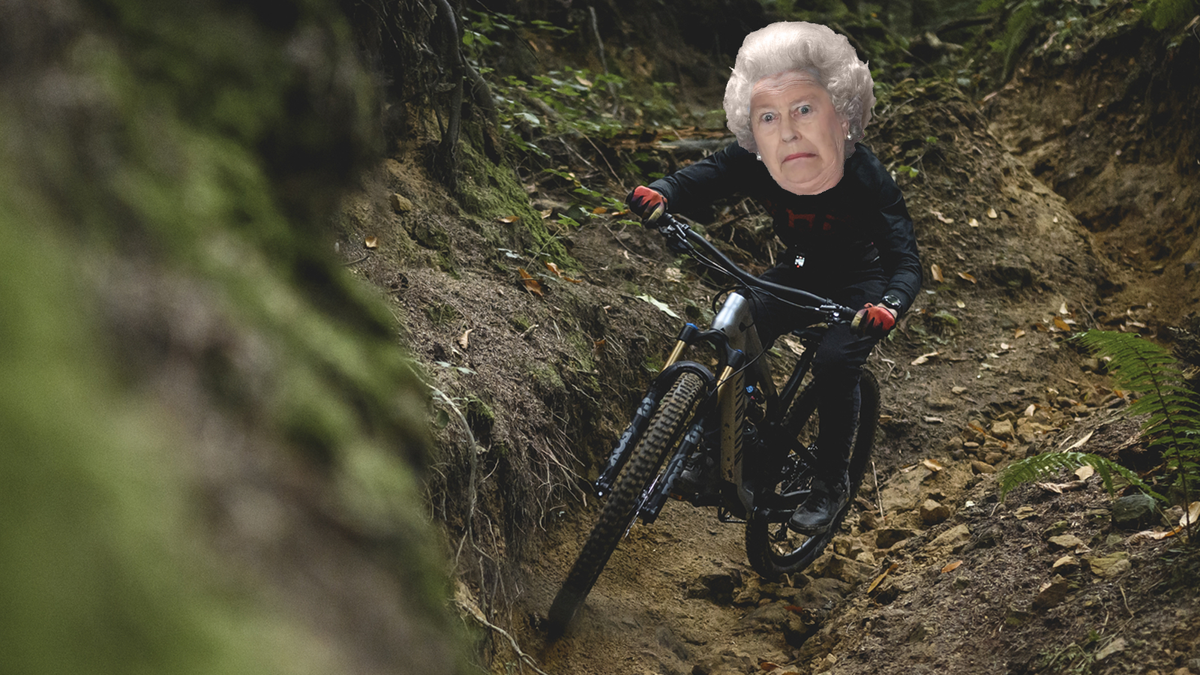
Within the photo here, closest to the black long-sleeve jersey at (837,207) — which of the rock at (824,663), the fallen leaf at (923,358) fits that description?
the rock at (824,663)

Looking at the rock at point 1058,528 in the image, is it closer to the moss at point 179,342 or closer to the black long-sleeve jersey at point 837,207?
the black long-sleeve jersey at point 837,207

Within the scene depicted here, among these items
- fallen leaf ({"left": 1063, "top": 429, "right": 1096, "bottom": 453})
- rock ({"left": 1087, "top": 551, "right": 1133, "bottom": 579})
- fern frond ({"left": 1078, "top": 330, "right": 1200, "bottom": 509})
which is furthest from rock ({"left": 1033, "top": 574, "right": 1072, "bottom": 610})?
fallen leaf ({"left": 1063, "top": 429, "right": 1096, "bottom": 453})

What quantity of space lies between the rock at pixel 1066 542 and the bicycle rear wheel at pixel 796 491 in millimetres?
1031

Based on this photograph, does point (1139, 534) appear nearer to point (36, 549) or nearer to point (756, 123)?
point (756, 123)

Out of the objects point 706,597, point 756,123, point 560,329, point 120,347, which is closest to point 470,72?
point 560,329

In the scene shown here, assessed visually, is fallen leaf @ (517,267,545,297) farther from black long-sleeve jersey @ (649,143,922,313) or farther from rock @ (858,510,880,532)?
rock @ (858,510,880,532)

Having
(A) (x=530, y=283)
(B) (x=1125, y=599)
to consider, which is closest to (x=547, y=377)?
(A) (x=530, y=283)

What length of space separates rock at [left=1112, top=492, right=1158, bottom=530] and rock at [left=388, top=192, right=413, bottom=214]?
3.53 meters

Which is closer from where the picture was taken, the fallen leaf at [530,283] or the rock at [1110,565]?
the rock at [1110,565]

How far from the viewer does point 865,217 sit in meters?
3.57

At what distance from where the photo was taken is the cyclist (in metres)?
3.33

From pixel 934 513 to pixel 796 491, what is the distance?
0.86m

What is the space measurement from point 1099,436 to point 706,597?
218 cm

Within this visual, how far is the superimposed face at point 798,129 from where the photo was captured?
11.0ft
